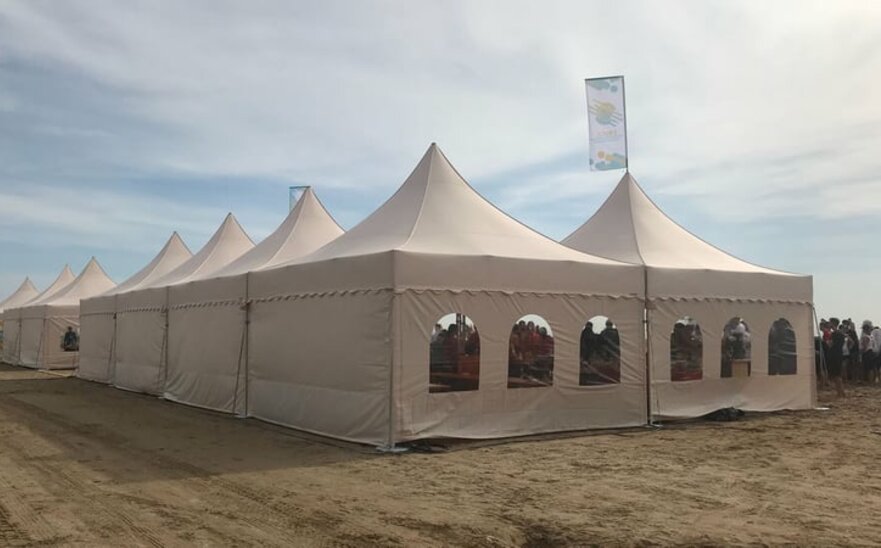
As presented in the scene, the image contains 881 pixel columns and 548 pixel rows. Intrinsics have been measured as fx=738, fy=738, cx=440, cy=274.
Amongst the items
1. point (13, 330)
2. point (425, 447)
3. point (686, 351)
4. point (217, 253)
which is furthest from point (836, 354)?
point (13, 330)

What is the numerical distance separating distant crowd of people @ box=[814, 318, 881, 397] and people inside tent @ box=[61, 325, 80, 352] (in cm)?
2301

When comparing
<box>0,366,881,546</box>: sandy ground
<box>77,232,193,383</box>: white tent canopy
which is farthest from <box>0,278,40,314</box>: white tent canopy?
<box>0,366,881,546</box>: sandy ground

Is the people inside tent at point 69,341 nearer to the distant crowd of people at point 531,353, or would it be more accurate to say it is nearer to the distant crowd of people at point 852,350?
the distant crowd of people at point 531,353

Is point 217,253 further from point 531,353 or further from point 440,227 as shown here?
point 531,353

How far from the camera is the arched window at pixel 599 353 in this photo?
1009cm

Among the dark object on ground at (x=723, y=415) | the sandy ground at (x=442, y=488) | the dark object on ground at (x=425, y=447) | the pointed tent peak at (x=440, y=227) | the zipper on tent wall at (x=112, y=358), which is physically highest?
the pointed tent peak at (x=440, y=227)

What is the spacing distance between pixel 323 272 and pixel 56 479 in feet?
12.9

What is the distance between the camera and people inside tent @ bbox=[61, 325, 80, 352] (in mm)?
25359

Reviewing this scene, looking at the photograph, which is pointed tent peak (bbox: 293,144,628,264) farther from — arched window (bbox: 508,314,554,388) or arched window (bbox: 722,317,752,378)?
arched window (bbox: 722,317,752,378)

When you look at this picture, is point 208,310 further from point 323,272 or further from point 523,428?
point 523,428

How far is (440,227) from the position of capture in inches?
391

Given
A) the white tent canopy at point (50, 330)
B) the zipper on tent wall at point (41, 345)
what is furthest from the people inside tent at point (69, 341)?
the zipper on tent wall at point (41, 345)

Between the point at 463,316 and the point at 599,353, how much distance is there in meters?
2.30

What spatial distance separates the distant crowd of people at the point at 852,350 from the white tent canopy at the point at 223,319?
11034 millimetres
